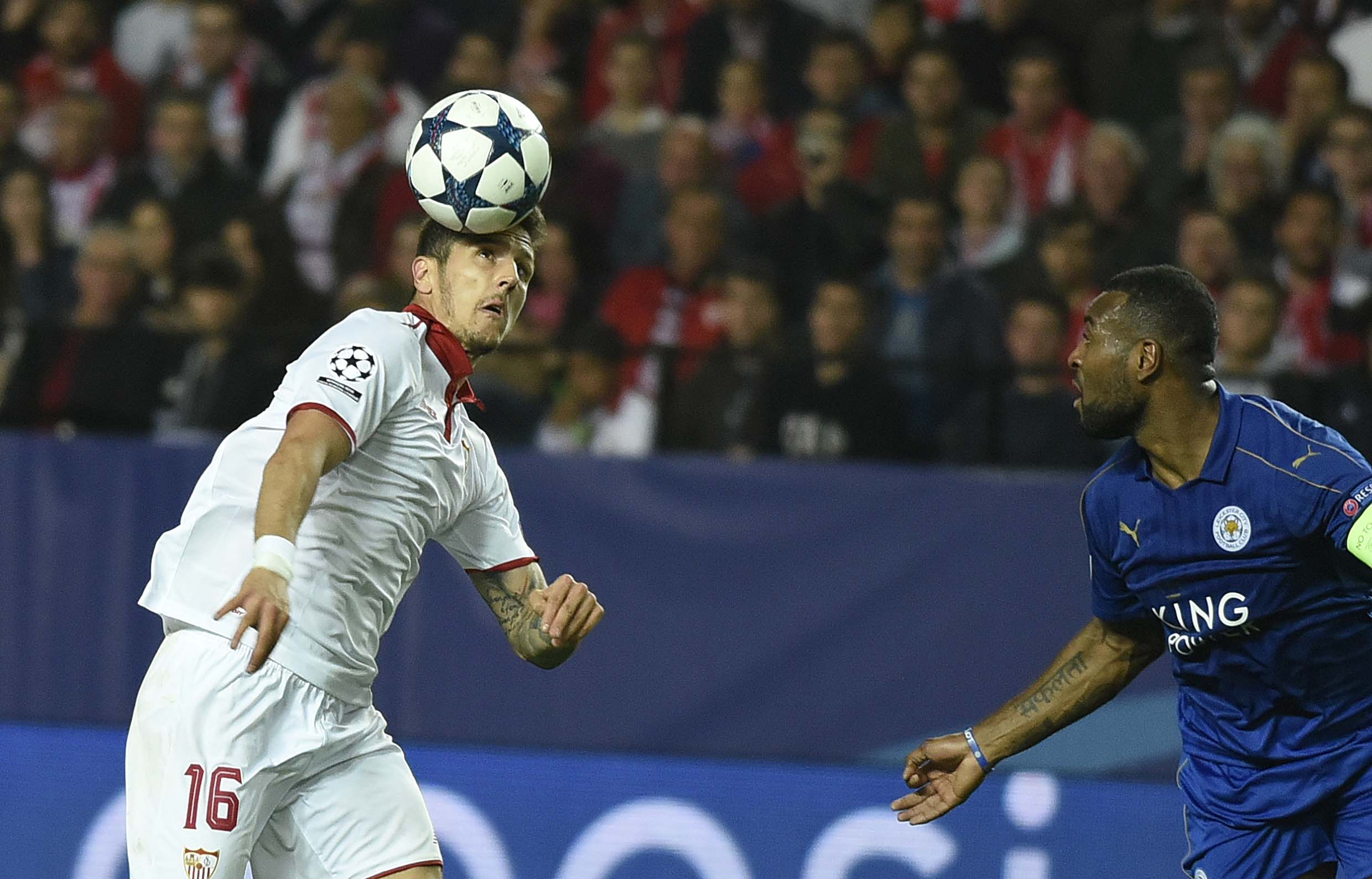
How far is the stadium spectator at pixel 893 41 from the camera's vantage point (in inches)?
381

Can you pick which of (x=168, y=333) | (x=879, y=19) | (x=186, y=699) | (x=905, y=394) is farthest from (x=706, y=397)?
(x=186, y=699)

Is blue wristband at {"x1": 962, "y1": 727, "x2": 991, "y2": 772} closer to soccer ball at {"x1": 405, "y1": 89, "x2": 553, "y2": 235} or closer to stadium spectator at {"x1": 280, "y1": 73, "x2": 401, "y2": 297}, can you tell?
soccer ball at {"x1": 405, "y1": 89, "x2": 553, "y2": 235}

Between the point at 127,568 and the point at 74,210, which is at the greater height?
the point at 74,210

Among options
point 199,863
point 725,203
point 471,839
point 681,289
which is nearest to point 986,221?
point 725,203

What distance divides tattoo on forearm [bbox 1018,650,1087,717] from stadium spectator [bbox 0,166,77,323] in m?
6.41

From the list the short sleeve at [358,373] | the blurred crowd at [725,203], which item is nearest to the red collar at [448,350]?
the short sleeve at [358,373]

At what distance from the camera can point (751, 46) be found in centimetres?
1005

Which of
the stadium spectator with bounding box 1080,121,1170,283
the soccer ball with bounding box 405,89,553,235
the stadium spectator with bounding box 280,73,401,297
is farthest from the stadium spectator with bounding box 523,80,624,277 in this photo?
the soccer ball with bounding box 405,89,553,235

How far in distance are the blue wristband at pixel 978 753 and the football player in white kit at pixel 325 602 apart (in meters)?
1.04

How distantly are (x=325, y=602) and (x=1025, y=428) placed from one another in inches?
154

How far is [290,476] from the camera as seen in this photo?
155 inches

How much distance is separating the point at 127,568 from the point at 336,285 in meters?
2.15

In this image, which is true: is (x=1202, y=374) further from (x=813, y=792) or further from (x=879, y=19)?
(x=879, y=19)

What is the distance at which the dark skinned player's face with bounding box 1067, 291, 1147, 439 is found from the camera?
4391 millimetres
